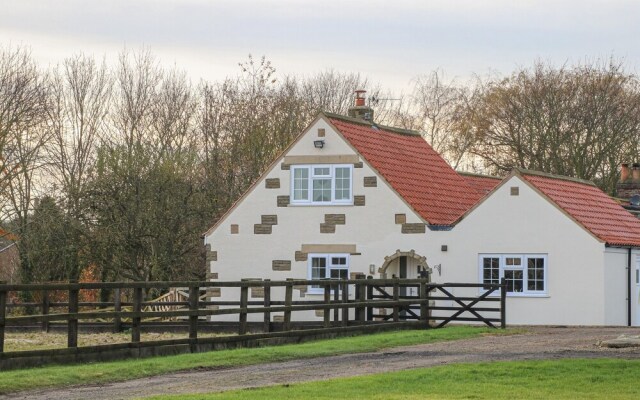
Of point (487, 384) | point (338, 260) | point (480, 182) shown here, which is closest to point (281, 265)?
point (338, 260)

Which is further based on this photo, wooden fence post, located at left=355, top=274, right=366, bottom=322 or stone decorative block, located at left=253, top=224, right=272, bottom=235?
stone decorative block, located at left=253, top=224, right=272, bottom=235

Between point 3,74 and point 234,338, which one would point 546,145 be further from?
point 234,338

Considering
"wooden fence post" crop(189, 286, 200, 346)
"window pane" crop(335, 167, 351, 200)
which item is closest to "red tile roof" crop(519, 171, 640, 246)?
"window pane" crop(335, 167, 351, 200)

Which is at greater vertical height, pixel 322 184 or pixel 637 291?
pixel 322 184

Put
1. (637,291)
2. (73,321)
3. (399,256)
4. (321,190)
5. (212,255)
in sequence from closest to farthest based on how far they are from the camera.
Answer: (73,321) < (637,291) < (399,256) < (321,190) < (212,255)

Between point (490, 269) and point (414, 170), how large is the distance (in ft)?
18.9

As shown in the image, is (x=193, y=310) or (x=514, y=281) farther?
(x=514, y=281)

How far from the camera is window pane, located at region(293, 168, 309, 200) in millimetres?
41000

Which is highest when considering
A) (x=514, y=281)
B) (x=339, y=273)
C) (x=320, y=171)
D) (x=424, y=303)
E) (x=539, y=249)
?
(x=320, y=171)

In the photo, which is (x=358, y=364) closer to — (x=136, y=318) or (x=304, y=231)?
(x=136, y=318)

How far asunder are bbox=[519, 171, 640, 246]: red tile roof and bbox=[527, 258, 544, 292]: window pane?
164 centimetres

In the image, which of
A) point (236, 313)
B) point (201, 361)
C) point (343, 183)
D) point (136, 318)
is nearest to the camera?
point (201, 361)

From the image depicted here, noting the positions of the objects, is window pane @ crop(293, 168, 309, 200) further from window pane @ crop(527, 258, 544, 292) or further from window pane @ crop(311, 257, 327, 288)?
window pane @ crop(527, 258, 544, 292)

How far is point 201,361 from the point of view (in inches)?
877
